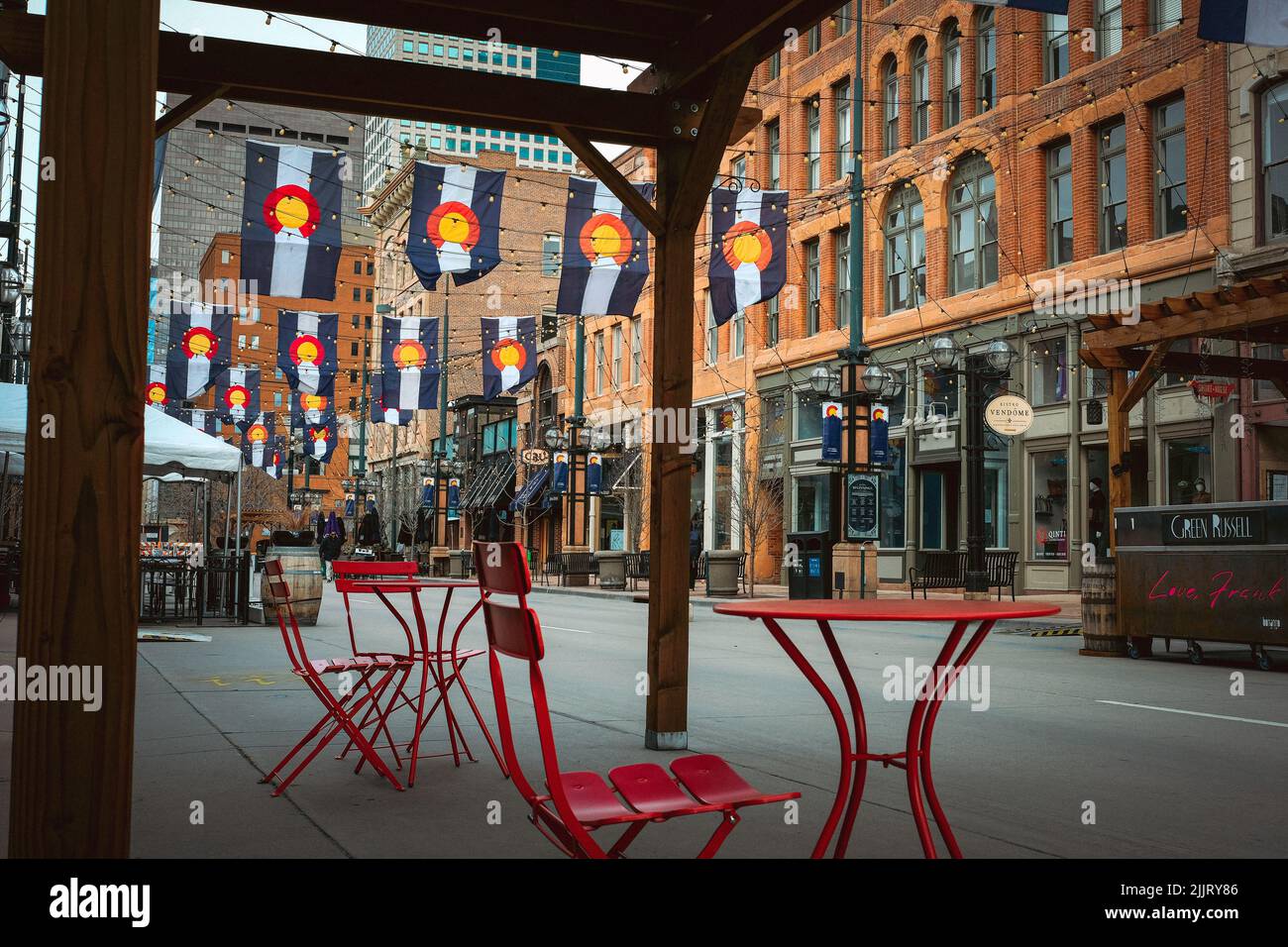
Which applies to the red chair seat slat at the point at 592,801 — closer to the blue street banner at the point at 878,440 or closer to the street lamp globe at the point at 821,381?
the street lamp globe at the point at 821,381

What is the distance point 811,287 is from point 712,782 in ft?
119

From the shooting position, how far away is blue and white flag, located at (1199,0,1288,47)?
762 cm

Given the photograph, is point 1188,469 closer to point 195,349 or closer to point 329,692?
point 195,349

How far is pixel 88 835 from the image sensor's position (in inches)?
128

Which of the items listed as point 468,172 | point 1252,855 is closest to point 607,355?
point 468,172

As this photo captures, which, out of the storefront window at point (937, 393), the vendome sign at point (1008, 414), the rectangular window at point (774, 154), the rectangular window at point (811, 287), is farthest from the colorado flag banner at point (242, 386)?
the vendome sign at point (1008, 414)

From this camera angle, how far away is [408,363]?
29.3 m

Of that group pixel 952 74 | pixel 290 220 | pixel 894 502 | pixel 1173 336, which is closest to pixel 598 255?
pixel 290 220

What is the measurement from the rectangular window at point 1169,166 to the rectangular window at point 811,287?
44.0ft

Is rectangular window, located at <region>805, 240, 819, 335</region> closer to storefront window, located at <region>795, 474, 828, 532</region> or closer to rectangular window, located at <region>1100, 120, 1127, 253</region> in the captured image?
storefront window, located at <region>795, 474, 828, 532</region>

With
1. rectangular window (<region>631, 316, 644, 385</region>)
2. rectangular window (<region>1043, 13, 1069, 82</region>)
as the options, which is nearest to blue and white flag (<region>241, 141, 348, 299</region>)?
rectangular window (<region>1043, 13, 1069, 82</region>)

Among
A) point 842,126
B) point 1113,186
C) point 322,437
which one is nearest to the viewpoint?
point 1113,186

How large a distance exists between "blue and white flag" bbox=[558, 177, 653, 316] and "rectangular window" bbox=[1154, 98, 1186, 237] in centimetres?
1477
